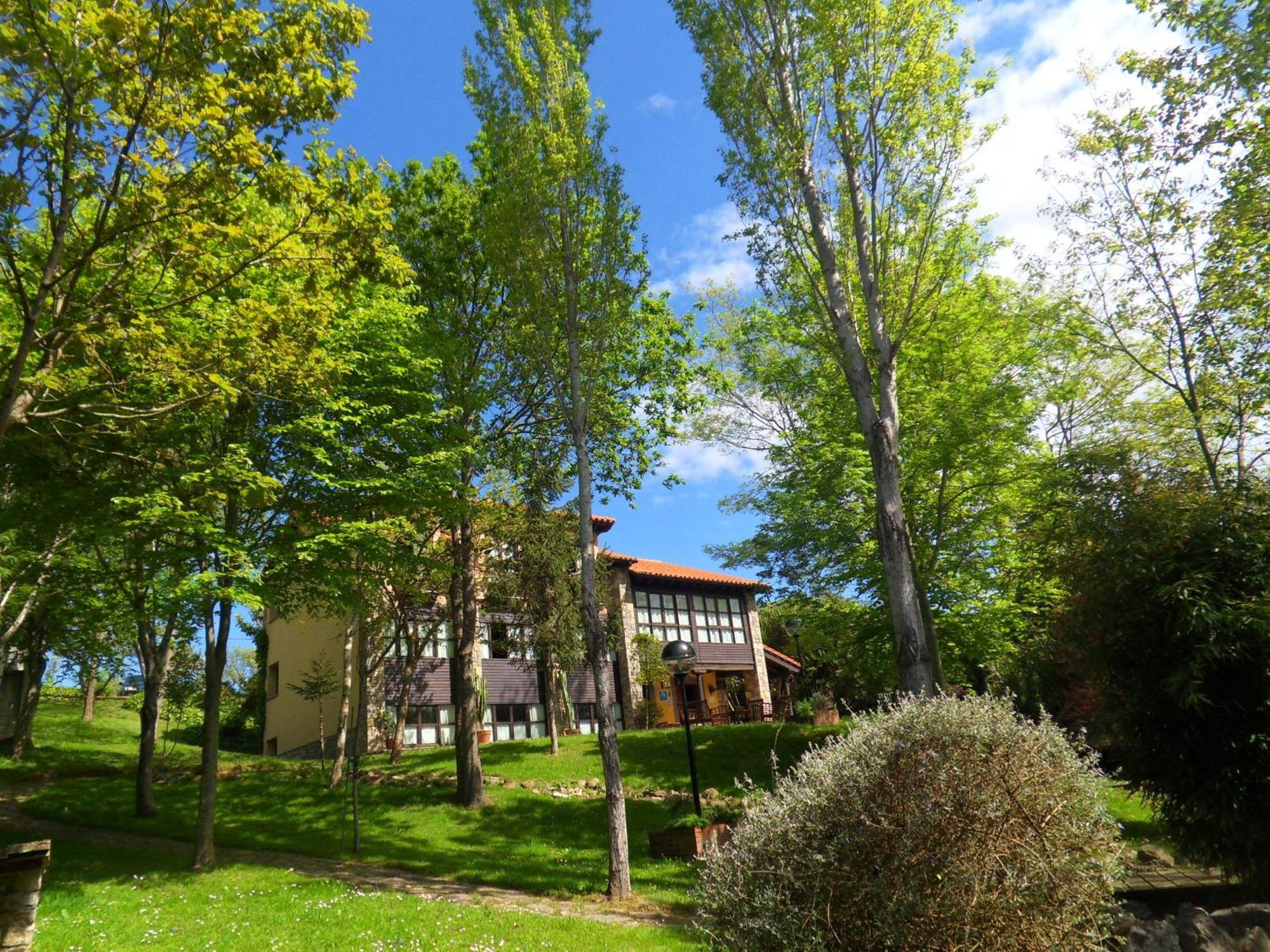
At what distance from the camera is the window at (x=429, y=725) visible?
2805 cm

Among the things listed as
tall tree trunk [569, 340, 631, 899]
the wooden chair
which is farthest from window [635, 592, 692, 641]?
tall tree trunk [569, 340, 631, 899]

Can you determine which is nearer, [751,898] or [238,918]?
[751,898]

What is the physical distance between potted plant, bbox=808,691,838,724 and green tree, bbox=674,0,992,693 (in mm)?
13281

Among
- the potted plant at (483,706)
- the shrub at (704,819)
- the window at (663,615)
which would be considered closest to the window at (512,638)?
the potted plant at (483,706)

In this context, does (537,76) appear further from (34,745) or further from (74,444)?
(34,745)

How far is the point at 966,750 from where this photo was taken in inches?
201

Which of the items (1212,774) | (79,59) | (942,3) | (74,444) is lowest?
(1212,774)

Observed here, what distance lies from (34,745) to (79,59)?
2911cm

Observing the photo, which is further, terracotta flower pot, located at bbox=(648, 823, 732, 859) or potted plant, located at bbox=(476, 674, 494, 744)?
potted plant, located at bbox=(476, 674, 494, 744)

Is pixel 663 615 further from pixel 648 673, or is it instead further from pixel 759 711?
pixel 648 673

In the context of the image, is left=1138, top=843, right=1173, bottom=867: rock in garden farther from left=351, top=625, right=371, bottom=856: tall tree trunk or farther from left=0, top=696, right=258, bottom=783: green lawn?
left=0, top=696, right=258, bottom=783: green lawn

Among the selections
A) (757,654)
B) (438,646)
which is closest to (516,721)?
(438,646)

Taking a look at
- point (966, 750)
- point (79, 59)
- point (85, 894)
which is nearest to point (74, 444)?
point (79, 59)

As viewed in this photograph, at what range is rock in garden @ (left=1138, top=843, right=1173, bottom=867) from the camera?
1121 centimetres
